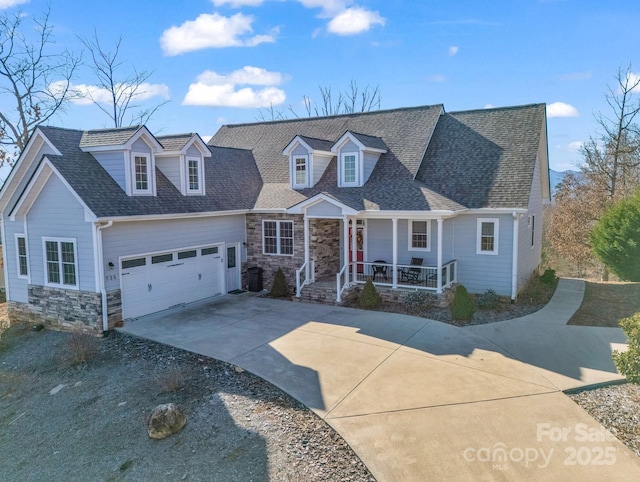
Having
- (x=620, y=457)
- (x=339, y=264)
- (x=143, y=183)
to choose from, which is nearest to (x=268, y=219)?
(x=339, y=264)

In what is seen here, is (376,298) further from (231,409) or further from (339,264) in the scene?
(231,409)

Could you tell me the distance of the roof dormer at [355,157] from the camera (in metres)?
17.3

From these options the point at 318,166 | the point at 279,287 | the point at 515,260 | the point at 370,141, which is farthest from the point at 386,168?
the point at 279,287

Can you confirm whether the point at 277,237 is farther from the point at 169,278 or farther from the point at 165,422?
the point at 165,422

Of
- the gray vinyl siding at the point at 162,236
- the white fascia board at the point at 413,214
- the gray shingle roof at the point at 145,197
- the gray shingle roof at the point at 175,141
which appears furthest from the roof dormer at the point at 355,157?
the gray shingle roof at the point at 175,141

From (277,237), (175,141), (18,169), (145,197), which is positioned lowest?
(277,237)

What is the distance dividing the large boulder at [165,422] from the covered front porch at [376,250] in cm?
840

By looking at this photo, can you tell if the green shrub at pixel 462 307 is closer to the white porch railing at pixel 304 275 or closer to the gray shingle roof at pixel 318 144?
the white porch railing at pixel 304 275

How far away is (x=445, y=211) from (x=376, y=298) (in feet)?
12.0

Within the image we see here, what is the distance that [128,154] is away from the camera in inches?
537

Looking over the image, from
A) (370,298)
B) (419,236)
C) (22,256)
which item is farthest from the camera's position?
(419,236)

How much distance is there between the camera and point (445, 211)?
14.3m

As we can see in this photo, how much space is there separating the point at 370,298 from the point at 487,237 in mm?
4739

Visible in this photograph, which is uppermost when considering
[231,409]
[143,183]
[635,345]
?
[143,183]
